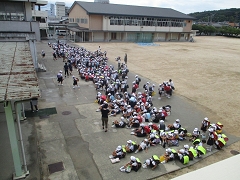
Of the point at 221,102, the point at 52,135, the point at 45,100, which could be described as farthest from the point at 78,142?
the point at 221,102

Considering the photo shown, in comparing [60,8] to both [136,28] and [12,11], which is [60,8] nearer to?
[136,28]

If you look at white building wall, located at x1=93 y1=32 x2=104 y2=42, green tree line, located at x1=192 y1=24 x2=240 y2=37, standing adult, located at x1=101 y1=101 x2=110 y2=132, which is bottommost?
standing adult, located at x1=101 y1=101 x2=110 y2=132

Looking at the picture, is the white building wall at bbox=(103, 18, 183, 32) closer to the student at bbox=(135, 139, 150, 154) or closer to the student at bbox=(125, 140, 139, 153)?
the student at bbox=(135, 139, 150, 154)

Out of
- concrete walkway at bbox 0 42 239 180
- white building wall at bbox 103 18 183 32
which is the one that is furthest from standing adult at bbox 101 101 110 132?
white building wall at bbox 103 18 183 32

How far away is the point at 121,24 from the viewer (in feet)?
151

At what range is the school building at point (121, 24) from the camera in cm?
4388

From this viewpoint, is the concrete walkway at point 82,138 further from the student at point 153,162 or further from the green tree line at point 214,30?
the green tree line at point 214,30

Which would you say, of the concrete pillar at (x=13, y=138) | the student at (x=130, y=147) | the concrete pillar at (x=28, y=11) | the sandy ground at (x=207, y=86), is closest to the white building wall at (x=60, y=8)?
the sandy ground at (x=207, y=86)

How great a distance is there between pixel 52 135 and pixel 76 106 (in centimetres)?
334

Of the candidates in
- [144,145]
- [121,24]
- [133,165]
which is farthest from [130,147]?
[121,24]

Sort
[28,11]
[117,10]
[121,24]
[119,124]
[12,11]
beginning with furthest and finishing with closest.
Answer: [117,10], [121,24], [28,11], [12,11], [119,124]

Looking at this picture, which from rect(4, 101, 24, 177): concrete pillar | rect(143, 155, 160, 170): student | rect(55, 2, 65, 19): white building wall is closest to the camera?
rect(4, 101, 24, 177): concrete pillar

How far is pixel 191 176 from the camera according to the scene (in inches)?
168

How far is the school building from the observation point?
144 ft
